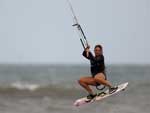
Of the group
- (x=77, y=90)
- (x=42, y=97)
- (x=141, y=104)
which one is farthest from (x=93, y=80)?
(x=77, y=90)

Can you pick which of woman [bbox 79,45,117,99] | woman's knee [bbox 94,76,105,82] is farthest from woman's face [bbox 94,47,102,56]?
woman's knee [bbox 94,76,105,82]

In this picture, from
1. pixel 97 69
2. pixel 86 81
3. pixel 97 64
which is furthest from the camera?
pixel 86 81

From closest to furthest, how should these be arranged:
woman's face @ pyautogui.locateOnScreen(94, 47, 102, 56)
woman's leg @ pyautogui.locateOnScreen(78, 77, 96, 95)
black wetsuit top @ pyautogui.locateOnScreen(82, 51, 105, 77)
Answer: black wetsuit top @ pyautogui.locateOnScreen(82, 51, 105, 77)
woman's face @ pyautogui.locateOnScreen(94, 47, 102, 56)
woman's leg @ pyautogui.locateOnScreen(78, 77, 96, 95)

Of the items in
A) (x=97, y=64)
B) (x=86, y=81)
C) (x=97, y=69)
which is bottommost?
(x=86, y=81)

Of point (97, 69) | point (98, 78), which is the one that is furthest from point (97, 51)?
point (98, 78)

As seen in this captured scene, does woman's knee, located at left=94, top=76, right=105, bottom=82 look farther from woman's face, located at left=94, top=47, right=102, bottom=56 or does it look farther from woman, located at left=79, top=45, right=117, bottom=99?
woman's face, located at left=94, top=47, right=102, bottom=56

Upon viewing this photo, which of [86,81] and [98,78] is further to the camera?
[86,81]

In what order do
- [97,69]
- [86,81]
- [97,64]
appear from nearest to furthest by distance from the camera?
[97,64], [97,69], [86,81]

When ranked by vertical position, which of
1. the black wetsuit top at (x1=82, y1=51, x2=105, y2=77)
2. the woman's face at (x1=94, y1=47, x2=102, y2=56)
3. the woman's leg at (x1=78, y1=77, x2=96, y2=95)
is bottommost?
the woman's leg at (x1=78, y1=77, x2=96, y2=95)

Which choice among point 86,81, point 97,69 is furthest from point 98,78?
point 86,81

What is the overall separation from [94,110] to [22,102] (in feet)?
21.3

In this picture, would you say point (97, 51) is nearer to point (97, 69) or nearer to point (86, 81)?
point (97, 69)

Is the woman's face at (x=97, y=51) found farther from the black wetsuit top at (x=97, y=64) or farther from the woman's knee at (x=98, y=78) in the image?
the woman's knee at (x=98, y=78)

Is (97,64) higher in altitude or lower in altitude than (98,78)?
higher
